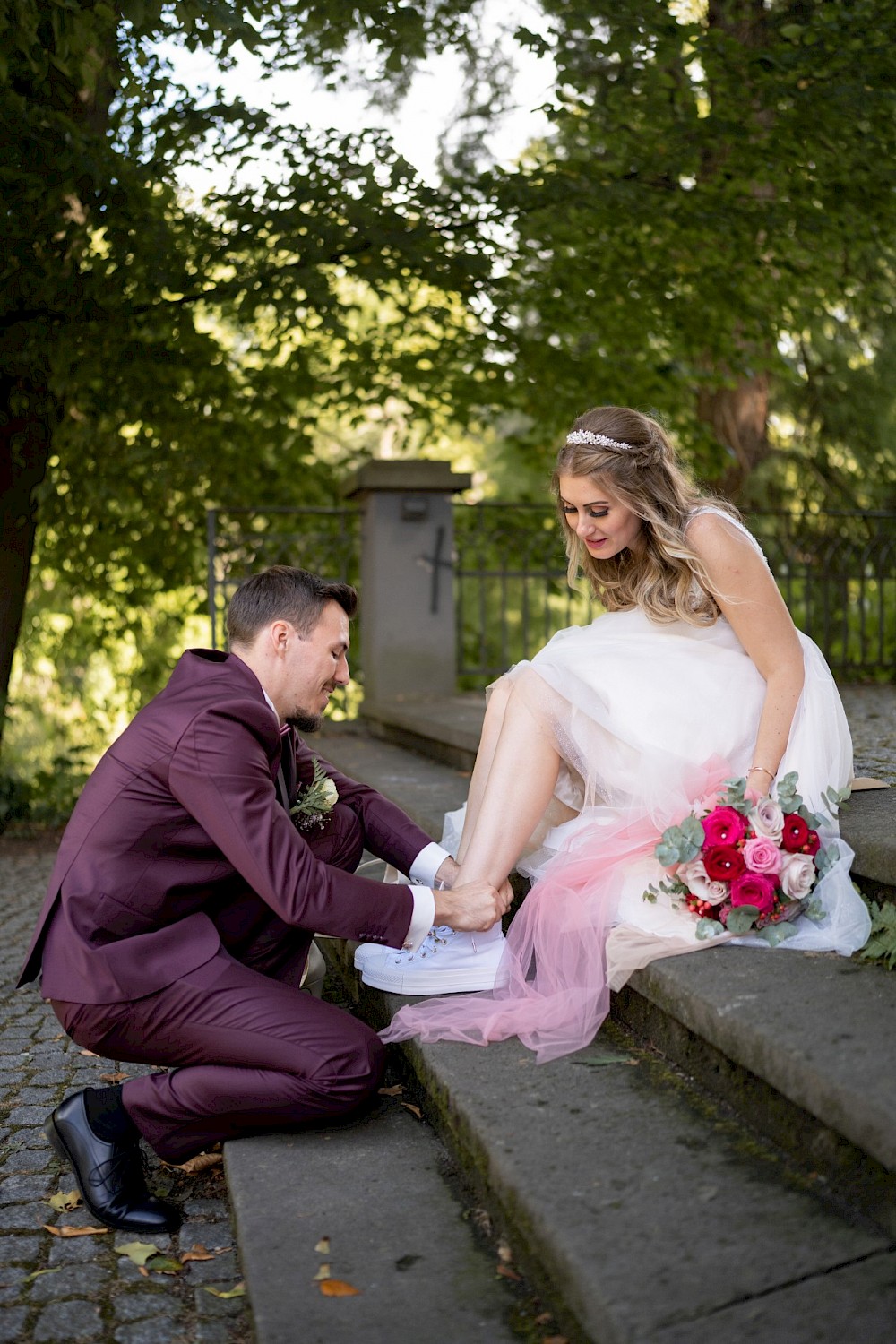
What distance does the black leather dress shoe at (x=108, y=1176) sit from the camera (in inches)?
97.7

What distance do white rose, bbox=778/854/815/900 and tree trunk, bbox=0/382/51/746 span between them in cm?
650

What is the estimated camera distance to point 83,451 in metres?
8.36

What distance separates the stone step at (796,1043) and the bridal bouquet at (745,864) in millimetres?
82

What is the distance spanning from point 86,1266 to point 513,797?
4.78 ft

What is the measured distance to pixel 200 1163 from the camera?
109 inches

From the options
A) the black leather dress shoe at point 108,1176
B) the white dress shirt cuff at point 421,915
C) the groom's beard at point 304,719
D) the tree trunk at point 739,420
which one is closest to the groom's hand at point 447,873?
the white dress shirt cuff at point 421,915

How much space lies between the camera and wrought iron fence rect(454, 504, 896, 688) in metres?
8.88

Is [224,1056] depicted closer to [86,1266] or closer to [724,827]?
[86,1266]

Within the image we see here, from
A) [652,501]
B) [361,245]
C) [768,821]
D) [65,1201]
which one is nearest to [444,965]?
[768,821]

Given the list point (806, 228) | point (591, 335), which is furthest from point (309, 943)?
point (591, 335)

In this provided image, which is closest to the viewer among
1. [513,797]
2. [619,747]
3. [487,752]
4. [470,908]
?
[470,908]

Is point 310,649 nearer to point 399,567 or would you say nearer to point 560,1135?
point 560,1135

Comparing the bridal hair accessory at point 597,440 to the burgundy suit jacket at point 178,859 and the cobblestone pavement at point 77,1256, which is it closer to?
the burgundy suit jacket at point 178,859

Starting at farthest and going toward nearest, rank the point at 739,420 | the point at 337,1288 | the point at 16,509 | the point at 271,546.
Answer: the point at 739,420 → the point at 271,546 → the point at 16,509 → the point at 337,1288
